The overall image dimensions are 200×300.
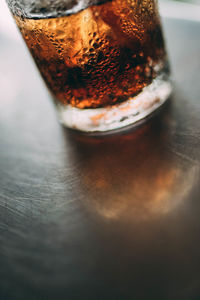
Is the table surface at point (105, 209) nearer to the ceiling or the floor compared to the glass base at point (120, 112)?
nearer to the floor

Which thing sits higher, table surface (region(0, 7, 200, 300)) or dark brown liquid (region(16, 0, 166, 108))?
dark brown liquid (region(16, 0, 166, 108))

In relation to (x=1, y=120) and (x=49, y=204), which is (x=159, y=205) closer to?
(x=49, y=204)

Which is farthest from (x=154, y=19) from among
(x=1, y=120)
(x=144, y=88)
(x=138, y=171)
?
(x=1, y=120)

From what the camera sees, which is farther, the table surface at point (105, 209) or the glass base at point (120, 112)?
the glass base at point (120, 112)

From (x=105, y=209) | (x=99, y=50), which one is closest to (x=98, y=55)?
(x=99, y=50)

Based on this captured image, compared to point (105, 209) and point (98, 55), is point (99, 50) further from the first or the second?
point (105, 209)

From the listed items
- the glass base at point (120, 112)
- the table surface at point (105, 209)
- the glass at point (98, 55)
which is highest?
the glass at point (98, 55)
